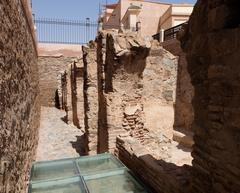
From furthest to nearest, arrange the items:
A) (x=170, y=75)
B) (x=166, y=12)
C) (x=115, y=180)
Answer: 1. (x=166, y=12)
2. (x=170, y=75)
3. (x=115, y=180)

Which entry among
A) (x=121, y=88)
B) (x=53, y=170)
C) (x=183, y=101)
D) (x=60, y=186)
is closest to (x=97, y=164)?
(x=53, y=170)

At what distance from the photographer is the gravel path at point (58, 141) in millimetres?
6969

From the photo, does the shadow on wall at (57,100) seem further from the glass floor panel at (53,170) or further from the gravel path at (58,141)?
the glass floor panel at (53,170)

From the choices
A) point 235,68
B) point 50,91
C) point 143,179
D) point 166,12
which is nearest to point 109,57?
point 143,179

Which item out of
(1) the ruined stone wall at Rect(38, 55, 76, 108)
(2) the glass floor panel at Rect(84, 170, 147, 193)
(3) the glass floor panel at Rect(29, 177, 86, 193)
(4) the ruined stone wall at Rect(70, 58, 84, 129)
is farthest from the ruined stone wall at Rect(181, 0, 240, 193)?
(1) the ruined stone wall at Rect(38, 55, 76, 108)

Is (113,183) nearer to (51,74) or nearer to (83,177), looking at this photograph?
(83,177)

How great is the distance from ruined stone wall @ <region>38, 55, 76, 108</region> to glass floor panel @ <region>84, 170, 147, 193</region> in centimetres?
1466

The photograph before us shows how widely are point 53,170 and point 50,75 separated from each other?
14882 mm

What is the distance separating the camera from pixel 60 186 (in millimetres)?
3389

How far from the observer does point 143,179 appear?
12.4ft

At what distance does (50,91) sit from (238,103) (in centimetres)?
1696

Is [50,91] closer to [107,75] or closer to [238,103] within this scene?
[107,75]

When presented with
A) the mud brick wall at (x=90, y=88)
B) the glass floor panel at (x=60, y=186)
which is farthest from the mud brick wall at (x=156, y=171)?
the mud brick wall at (x=90, y=88)

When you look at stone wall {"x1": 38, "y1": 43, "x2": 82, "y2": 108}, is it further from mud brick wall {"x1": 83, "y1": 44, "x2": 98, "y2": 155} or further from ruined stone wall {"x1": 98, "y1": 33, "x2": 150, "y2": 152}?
ruined stone wall {"x1": 98, "y1": 33, "x2": 150, "y2": 152}
